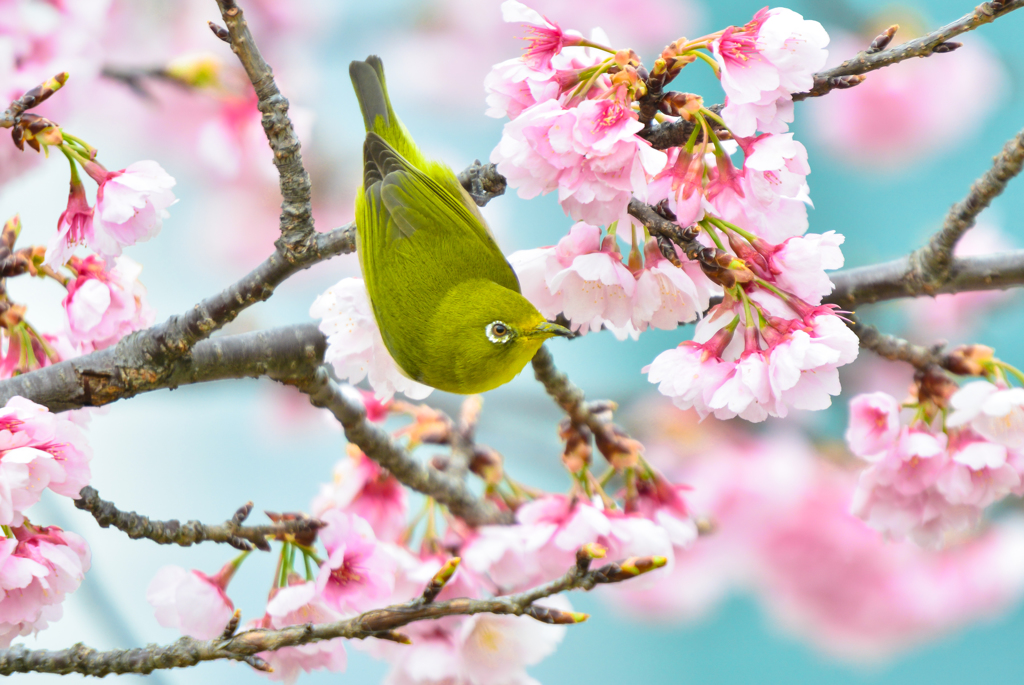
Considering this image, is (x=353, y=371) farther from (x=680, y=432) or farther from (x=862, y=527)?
(x=862, y=527)

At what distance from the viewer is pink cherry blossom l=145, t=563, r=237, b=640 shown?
74cm

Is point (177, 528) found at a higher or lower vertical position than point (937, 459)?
lower

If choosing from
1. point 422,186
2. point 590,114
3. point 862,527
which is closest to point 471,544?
point 422,186

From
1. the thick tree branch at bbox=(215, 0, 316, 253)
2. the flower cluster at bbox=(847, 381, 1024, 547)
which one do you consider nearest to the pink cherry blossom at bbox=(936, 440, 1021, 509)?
the flower cluster at bbox=(847, 381, 1024, 547)

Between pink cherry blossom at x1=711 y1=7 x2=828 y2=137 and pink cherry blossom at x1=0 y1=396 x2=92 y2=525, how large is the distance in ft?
1.60

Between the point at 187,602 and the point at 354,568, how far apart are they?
15 cm

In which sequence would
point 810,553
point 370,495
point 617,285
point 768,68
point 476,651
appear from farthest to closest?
1. point 810,553
2. point 370,495
3. point 476,651
4. point 617,285
5. point 768,68

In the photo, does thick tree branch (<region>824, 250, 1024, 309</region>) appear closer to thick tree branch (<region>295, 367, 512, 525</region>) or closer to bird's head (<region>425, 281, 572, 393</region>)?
bird's head (<region>425, 281, 572, 393</region>)

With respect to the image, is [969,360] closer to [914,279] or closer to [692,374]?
[914,279]

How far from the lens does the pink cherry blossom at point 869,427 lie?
73cm

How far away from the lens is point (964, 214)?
0.71 meters

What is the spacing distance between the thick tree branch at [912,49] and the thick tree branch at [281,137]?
15.0 inches

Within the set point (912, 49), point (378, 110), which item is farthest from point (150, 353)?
point (912, 49)

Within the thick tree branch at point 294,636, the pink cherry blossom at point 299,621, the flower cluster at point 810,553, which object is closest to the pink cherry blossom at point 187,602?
the pink cherry blossom at point 299,621
